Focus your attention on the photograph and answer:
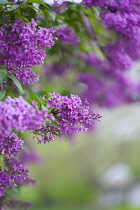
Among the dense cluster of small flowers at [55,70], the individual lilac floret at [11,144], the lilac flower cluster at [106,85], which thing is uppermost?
the dense cluster of small flowers at [55,70]

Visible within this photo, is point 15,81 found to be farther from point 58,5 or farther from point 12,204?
point 12,204

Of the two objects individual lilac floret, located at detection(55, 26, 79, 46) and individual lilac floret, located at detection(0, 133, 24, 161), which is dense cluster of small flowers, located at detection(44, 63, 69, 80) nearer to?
Answer: individual lilac floret, located at detection(55, 26, 79, 46)

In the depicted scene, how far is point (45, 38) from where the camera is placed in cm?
180

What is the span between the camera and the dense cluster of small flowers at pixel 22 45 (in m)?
1.79

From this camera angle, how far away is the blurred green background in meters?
12.9

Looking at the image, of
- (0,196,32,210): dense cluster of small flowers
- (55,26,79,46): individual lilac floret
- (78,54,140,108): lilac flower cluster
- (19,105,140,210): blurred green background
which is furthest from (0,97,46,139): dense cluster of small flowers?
(19,105,140,210): blurred green background

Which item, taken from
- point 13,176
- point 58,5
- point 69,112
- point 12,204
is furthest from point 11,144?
point 58,5

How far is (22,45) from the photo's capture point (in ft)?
5.93

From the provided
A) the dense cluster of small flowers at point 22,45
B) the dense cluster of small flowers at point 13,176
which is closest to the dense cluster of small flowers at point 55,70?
the dense cluster of small flowers at point 22,45

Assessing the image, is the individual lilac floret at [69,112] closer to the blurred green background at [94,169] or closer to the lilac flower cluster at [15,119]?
the lilac flower cluster at [15,119]

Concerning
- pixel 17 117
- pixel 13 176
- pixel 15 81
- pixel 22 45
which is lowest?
pixel 13 176

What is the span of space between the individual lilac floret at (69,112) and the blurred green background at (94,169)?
438 inches

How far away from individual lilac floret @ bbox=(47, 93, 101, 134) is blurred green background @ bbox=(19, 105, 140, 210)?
11.1 m

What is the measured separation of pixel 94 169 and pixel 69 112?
1325 centimetres
